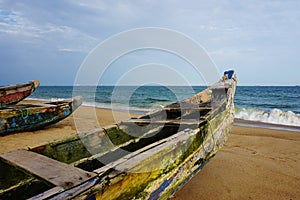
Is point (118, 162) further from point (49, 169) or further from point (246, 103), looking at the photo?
point (246, 103)

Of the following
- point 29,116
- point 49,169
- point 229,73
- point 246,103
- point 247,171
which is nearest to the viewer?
point 49,169

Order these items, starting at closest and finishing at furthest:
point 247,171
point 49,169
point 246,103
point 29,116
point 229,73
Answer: point 49,169 < point 247,171 < point 29,116 < point 229,73 < point 246,103

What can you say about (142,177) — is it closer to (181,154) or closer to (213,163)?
(181,154)

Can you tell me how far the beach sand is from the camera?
2816mm

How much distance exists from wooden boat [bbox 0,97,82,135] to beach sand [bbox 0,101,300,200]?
0.89 feet

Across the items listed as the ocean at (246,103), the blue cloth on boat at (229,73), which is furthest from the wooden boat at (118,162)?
the ocean at (246,103)

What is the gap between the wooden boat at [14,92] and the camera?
7.40 metres

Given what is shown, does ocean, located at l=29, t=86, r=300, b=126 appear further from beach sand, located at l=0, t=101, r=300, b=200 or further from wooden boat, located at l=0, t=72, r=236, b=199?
wooden boat, located at l=0, t=72, r=236, b=199

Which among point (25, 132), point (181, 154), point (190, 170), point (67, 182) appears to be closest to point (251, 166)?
point (190, 170)

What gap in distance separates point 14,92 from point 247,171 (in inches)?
307

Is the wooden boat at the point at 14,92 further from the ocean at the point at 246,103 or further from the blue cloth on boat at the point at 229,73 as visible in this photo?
the blue cloth on boat at the point at 229,73

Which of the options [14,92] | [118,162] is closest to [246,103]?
[14,92]

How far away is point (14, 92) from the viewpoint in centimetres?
774

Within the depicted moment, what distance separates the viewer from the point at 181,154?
2.31 metres
